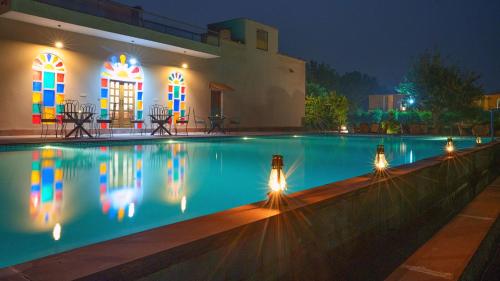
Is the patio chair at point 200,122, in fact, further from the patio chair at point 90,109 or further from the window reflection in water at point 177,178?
the window reflection in water at point 177,178

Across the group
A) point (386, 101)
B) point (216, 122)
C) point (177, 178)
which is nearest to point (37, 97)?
point (216, 122)

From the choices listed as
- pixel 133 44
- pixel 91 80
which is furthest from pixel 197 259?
pixel 133 44

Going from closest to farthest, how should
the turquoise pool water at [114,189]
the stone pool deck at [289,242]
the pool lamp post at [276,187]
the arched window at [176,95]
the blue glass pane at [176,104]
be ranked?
the stone pool deck at [289,242], the pool lamp post at [276,187], the turquoise pool water at [114,189], the arched window at [176,95], the blue glass pane at [176,104]

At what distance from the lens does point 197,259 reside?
163 cm

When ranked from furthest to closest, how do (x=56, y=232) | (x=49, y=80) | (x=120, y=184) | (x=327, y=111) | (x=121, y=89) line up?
(x=327, y=111) → (x=121, y=89) → (x=49, y=80) → (x=120, y=184) → (x=56, y=232)

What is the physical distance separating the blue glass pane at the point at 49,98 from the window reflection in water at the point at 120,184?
4870 millimetres

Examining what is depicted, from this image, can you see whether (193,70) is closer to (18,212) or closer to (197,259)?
(18,212)

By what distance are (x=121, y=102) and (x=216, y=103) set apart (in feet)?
16.0

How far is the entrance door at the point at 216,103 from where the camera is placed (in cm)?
1739

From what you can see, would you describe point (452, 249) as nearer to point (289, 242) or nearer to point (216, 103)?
point (289, 242)

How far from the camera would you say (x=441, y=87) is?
21.8 m

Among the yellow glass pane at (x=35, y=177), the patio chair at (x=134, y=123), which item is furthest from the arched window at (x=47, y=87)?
the yellow glass pane at (x=35, y=177)

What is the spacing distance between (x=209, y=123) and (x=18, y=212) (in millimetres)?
13719

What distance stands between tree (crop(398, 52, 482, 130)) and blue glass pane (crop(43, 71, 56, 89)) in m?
17.6
